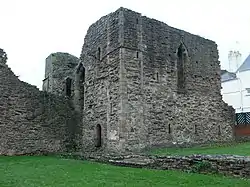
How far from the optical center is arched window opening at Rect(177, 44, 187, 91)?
1972 centimetres

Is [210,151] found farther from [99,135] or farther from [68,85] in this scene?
[68,85]

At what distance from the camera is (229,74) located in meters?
44.0

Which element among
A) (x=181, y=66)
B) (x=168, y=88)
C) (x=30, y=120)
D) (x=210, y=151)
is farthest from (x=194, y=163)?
(x=30, y=120)

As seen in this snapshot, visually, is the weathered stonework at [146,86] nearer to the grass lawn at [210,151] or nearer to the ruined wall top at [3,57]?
the grass lawn at [210,151]

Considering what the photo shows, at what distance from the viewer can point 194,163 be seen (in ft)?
35.7

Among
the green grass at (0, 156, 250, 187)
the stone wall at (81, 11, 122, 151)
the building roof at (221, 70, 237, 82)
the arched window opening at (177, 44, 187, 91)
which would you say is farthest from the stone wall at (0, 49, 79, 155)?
the building roof at (221, 70, 237, 82)

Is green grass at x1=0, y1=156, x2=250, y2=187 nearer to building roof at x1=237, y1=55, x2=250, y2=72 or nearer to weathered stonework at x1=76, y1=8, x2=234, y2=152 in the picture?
weathered stonework at x1=76, y1=8, x2=234, y2=152

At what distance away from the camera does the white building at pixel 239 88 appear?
39812 mm

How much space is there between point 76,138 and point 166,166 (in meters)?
8.88

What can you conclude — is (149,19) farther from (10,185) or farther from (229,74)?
(229,74)

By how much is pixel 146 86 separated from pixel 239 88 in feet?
86.0

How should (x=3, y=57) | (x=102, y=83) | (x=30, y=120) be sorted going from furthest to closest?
(x=30, y=120)
(x=102, y=83)
(x=3, y=57)

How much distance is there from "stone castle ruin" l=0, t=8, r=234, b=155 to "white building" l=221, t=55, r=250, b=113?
19.9 m

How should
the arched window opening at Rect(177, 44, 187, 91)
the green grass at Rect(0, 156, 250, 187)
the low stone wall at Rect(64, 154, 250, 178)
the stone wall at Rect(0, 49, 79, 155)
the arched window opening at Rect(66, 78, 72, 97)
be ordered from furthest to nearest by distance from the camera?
the arched window opening at Rect(66, 78, 72, 97)
the arched window opening at Rect(177, 44, 187, 91)
the stone wall at Rect(0, 49, 79, 155)
the low stone wall at Rect(64, 154, 250, 178)
the green grass at Rect(0, 156, 250, 187)
